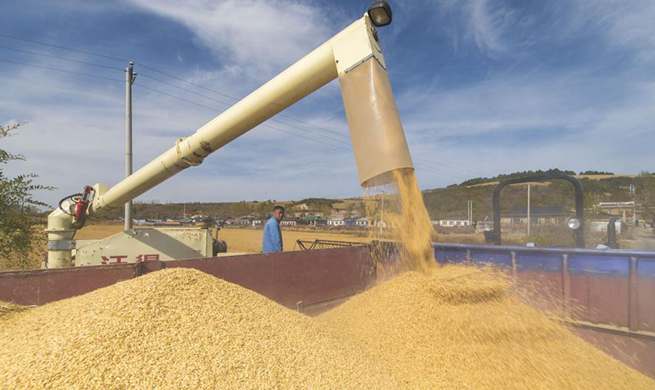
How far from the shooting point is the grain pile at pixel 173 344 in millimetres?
1984

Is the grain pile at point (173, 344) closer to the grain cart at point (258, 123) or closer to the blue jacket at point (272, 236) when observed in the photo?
the grain cart at point (258, 123)

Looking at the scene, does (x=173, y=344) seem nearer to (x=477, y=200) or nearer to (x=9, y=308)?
(x=9, y=308)

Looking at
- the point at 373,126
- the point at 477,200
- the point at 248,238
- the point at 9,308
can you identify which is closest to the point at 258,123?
the point at 373,126

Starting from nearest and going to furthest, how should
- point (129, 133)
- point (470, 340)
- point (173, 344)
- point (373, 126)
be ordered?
point (173, 344), point (373, 126), point (470, 340), point (129, 133)

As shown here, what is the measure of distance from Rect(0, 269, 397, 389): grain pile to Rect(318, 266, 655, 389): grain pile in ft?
1.14

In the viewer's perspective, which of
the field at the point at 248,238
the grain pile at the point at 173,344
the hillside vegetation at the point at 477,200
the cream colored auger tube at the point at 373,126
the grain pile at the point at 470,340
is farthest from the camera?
the hillside vegetation at the point at 477,200

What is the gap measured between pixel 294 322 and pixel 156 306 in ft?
3.09

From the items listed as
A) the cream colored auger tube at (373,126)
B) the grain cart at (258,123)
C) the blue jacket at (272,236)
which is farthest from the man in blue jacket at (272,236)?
the cream colored auger tube at (373,126)

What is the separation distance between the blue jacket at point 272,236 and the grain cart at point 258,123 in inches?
28.5

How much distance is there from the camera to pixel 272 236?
17.3 feet

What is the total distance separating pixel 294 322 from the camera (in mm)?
2967

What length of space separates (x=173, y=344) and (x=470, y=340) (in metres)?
1.99

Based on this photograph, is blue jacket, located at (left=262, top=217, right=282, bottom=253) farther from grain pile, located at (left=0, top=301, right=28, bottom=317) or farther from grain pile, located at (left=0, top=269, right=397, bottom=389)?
grain pile, located at (left=0, top=301, right=28, bottom=317)

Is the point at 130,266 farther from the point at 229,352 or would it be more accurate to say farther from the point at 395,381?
the point at 395,381
